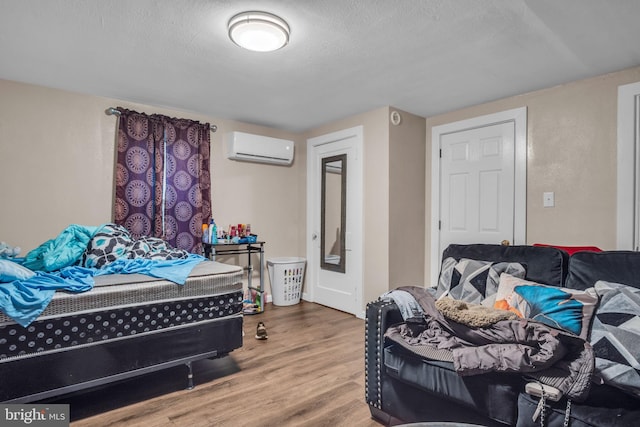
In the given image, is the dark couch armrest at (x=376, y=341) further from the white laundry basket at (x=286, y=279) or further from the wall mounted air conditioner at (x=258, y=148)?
the wall mounted air conditioner at (x=258, y=148)

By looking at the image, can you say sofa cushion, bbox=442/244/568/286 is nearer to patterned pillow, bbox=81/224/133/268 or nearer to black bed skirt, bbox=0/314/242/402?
black bed skirt, bbox=0/314/242/402

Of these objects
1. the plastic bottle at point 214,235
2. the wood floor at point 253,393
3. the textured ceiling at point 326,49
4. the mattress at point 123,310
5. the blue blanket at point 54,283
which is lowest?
the wood floor at point 253,393

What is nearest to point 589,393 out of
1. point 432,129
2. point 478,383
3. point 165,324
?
point 478,383

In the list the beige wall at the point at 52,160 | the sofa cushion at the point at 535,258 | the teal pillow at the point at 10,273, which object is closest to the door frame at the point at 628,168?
the sofa cushion at the point at 535,258

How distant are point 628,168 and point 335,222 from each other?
9.01 ft

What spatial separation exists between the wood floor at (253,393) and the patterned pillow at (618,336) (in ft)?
3.76

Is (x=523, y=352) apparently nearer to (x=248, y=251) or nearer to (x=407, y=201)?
(x=407, y=201)

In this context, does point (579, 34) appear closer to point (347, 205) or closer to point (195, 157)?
point (347, 205)

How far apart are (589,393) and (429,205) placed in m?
2.70

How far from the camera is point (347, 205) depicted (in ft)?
13.3

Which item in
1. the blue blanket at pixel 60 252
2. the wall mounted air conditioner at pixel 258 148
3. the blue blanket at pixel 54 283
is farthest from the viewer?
the wall mounted air conditioner at pixel 258 148

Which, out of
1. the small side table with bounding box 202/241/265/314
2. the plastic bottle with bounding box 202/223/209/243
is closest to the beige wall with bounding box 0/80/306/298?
the plastic bottle with bounding box 202/223/209/243

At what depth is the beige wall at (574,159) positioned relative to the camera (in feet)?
8.79

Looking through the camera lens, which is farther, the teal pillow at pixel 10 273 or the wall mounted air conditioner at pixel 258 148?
the wall mounted air conditioner at pixel 258 148
